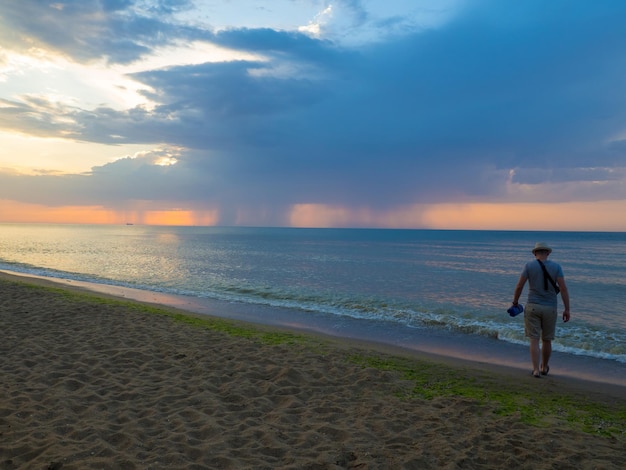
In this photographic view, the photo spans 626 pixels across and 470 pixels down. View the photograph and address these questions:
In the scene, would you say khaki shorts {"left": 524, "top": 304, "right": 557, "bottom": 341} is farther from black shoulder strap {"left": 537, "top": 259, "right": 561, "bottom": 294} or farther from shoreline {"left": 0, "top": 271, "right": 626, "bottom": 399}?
shoreline {"left": 0, "top": 271, "right": 626, "bottom": 399}

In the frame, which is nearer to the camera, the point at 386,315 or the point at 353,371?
the point at 353,371

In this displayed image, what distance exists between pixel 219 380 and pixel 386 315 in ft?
31.9

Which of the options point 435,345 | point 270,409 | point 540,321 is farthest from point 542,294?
point 270,409

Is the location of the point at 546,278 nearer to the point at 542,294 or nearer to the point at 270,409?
the point at 542,294

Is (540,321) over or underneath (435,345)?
over

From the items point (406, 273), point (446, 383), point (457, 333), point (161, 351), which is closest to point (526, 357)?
point (457, 333)

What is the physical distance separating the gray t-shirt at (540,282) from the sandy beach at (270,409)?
153 centimetres

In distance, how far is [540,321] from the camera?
7.91 m

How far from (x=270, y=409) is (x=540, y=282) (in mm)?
5448

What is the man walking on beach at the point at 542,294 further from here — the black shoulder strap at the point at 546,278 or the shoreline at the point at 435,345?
the shoreline at the point at 435,345

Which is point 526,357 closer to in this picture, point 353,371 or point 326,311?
point 353,371

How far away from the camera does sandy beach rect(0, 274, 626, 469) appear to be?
4316mm

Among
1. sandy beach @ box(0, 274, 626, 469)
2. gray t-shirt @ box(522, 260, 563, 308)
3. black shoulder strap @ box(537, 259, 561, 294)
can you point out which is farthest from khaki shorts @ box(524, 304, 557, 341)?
sandy beach @ box(0, 274, 626, 469)

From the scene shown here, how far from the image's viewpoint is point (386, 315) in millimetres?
15414
